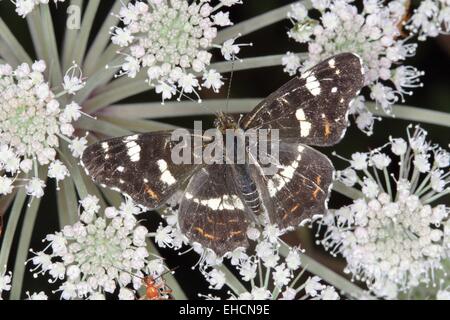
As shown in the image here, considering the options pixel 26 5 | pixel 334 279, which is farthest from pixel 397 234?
pixel 26 5

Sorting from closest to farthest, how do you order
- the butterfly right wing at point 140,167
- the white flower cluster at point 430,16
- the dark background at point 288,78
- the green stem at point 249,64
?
the butterfly right wing at point 140,167 → the green stem at point 249,64 → the white flower cluster at point 430,16 → the dark background at point 288,78

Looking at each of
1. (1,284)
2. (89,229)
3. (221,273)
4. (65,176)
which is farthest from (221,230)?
(1,284)

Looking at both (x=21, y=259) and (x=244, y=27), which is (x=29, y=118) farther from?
(x=244, y=27)

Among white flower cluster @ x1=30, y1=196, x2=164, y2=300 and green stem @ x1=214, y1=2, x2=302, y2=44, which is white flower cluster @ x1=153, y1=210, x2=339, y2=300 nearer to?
white flower cluster @ x1=30, y1=196, x2=164, y2=300

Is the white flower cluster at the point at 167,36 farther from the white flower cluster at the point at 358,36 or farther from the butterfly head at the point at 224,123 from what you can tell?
the white flower cluster at the point at 358,36

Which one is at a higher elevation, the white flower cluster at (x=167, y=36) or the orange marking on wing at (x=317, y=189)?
the white flower cluster at (x=167, y=36)

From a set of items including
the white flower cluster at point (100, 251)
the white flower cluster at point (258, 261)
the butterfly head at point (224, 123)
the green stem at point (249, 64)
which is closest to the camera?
the white flower cluster at point (100, 251)

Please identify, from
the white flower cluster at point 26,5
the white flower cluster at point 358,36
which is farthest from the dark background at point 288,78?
the white flower cluster at point 26,5
